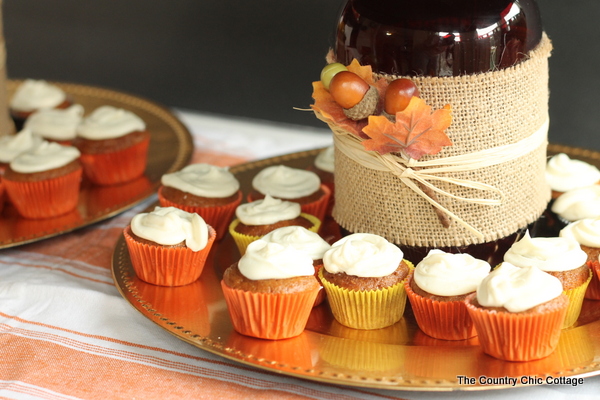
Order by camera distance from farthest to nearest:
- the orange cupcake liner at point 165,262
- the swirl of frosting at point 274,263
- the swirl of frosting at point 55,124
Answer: the swirl of frosting at point 55,124
the orange cupcake liner at point 165,262
the swirl of frosting at point 274,263

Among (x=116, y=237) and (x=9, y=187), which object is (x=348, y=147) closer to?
(x=116, y=237)

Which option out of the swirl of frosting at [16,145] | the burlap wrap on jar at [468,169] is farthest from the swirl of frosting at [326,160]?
the swirl of frosting at [16,145]

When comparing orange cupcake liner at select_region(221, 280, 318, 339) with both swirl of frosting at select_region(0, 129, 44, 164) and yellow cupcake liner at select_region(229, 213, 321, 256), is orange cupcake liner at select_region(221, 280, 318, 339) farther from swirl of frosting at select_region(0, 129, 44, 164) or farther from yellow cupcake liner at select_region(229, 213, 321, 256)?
swirl of frosting at select_region(0, 129, 44, 164)

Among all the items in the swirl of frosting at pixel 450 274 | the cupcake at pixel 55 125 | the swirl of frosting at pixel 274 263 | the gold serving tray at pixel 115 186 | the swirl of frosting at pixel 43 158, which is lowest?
the gold serving tray at pixel 115 186

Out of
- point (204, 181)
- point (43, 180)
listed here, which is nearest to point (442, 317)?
point (204, 181)

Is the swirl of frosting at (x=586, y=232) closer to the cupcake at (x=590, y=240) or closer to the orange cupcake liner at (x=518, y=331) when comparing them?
the cupcake at (x=590, y=240)

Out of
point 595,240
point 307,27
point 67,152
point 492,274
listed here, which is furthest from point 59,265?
point 307,27

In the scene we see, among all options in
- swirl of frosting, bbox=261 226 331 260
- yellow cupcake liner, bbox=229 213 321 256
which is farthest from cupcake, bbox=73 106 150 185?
swirl of frosting, bbox=261 226 331 260
